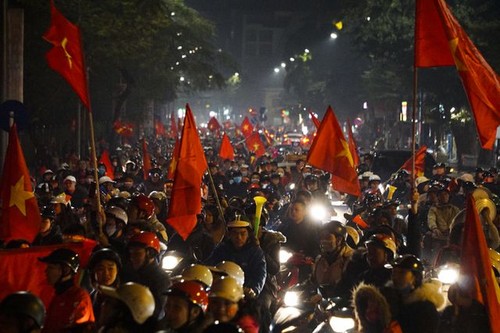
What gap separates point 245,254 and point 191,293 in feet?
10.0

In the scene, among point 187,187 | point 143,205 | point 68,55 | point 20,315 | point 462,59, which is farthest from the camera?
point 68,55

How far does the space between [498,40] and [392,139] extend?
37.2 m

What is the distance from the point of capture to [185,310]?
595 centimetres

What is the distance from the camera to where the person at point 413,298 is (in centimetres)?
674

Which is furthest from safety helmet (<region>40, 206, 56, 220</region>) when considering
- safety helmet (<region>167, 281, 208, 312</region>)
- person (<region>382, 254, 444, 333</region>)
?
safety helmet (<region>167, 281, 208, 312</region>)

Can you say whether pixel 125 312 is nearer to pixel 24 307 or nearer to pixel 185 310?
pixel 185 310

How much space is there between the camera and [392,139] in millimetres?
75062

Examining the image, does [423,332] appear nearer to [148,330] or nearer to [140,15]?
[148,330]

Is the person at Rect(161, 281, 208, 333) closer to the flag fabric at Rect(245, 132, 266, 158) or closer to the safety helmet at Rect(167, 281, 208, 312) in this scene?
the safety helmet at Rect(167, 281, 208, 312)

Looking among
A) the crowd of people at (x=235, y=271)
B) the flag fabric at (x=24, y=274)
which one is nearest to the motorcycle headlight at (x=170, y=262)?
the crowd of people at (x=235, y=271)

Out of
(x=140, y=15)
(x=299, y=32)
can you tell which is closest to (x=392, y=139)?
(x=299, y=32)

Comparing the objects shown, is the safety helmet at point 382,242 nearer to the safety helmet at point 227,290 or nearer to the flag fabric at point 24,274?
the safety helmet at point 227,290

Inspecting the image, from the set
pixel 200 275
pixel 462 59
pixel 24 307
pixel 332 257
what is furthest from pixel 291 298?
pixel 24 307

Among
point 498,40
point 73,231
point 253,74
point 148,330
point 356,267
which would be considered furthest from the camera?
point 253,74
